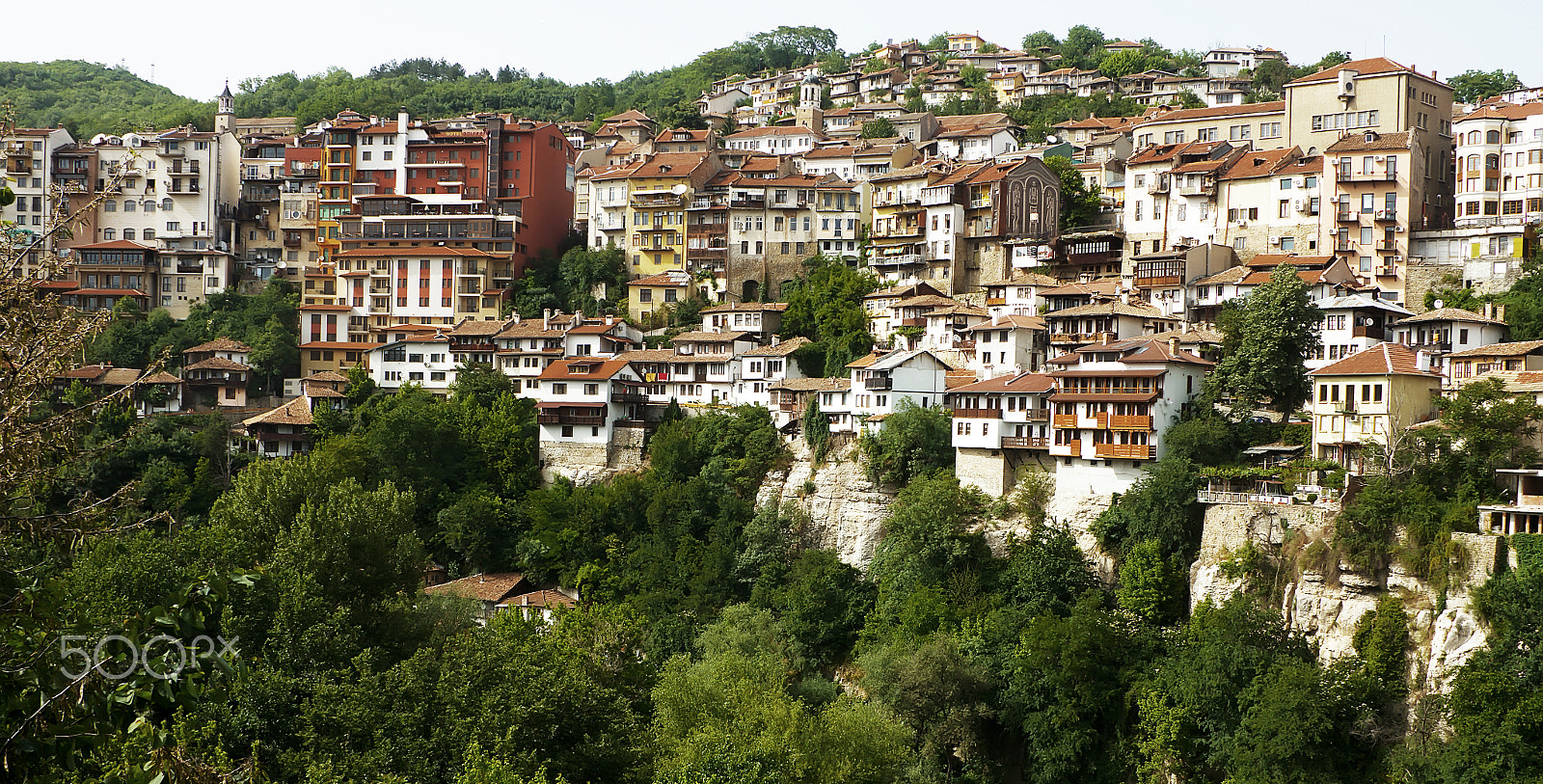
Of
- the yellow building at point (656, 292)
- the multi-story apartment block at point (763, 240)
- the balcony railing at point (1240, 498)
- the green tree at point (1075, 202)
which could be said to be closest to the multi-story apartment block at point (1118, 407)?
the balcony railing at point (1240, 498)

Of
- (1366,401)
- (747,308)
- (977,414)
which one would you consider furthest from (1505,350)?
(747,308)

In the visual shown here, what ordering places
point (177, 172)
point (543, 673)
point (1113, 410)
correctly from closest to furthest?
point (543, 673) < point (1113, 410) < point (177, 172)

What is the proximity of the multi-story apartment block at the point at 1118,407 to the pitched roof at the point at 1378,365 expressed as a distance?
15.0ft

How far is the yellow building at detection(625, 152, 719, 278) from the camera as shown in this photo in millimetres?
72938

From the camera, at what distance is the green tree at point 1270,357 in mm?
44531

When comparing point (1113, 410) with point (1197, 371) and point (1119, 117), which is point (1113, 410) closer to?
point (1197, 371)

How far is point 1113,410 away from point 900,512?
303 inches

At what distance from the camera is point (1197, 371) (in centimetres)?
4572

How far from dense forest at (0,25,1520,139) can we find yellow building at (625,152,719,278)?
27.3 meters

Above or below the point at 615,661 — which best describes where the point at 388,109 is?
above

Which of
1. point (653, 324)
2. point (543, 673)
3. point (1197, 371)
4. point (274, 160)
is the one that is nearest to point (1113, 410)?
point (1197, 371)

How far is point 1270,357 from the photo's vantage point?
1759 inches

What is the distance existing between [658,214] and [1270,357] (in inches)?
1471

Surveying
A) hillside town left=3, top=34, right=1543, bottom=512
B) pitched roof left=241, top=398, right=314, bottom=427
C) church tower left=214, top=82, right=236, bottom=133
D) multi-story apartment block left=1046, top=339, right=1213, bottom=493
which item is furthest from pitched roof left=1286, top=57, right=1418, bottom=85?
church tower left=214, top=82, right=236, bottom=133
